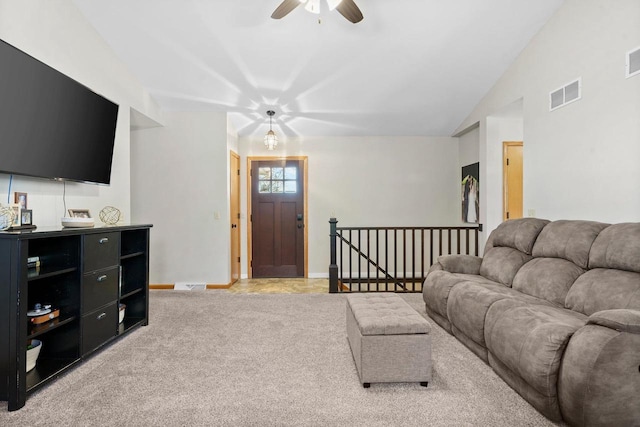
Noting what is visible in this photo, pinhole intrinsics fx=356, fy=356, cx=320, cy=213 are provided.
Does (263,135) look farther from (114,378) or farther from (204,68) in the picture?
(114,378)

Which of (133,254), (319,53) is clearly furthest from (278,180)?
(133,254)

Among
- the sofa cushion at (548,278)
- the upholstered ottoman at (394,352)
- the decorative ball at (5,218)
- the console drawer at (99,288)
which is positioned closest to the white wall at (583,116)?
the sofa cushion at (548,278)

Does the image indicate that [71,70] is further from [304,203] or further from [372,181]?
[372,181]

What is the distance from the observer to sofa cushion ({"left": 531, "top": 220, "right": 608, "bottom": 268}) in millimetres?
2467

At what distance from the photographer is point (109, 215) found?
3.54m

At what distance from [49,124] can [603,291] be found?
3.90 m

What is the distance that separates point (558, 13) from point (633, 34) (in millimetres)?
973

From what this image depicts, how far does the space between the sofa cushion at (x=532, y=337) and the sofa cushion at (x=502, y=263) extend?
0.81 m

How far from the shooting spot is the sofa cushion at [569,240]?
2467 millimetres

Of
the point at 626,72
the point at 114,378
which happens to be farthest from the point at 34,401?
the point at 626,72

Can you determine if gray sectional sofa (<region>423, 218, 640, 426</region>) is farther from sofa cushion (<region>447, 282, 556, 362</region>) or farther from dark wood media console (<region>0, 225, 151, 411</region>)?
dark wood media console (<region>0, 225, 151, 411</region>)

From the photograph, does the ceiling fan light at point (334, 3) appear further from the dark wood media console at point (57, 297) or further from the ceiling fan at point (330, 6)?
the dark wood media console at point (57, 297)

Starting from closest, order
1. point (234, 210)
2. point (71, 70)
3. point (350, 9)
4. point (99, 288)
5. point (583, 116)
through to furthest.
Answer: point (350, 9), point (99, 288), point (583, 116), point (71, 70), point (234, 210)

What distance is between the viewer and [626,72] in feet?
8.63
